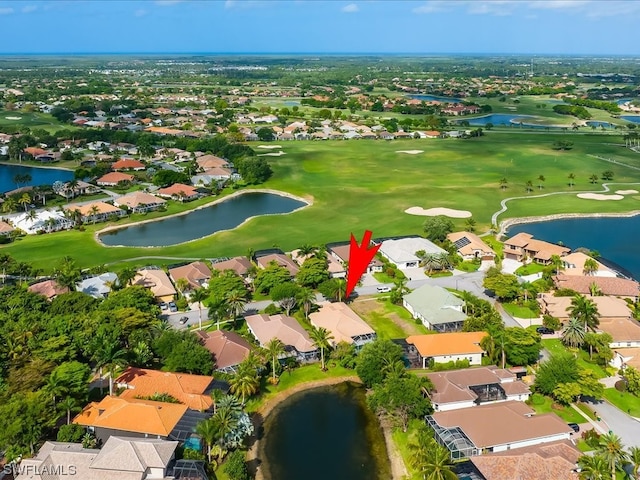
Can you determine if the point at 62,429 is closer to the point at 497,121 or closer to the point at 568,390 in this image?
the point at 568,390

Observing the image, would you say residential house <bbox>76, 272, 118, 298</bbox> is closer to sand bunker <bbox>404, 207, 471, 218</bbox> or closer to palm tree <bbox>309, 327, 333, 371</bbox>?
palm tree <bbox>309, 327, 333, 371</bbox>

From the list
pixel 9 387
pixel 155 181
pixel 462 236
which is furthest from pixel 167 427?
pixel 155 181

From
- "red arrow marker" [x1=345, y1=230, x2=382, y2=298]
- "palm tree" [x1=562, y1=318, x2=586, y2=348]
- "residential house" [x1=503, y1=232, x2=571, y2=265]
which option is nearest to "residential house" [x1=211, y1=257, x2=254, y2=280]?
"red arrow marker" [x1=345, y1=230, x2=382, y2=298]

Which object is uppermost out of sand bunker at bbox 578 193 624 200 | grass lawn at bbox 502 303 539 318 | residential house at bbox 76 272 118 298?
sand bunker at bbox 578 193 624 200

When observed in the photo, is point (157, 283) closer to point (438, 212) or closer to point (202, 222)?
point (202, 222)

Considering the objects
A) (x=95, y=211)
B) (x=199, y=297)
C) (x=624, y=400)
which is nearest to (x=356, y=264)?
(x=199, y=297)
